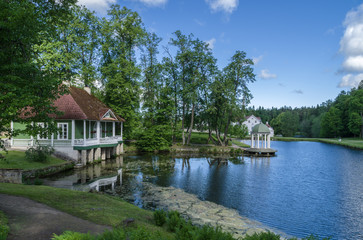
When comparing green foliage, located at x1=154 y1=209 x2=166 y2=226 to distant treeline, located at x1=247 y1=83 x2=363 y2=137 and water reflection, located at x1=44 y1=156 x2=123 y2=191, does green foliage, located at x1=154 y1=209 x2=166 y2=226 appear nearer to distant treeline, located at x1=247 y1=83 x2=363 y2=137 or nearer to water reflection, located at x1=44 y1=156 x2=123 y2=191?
water reflection, located at x1=44 y1=156 x2=123 y2=191

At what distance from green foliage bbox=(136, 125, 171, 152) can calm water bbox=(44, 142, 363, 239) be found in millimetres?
9855

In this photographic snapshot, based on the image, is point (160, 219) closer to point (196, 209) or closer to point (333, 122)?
point (196, 209)

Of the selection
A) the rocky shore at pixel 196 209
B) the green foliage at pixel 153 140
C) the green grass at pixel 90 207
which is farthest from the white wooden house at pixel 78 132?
the green grass at pixel 90 207

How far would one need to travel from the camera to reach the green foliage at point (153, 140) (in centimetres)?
3656

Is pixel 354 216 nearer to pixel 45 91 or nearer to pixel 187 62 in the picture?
pixel 45 91

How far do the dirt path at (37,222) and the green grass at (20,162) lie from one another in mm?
10706

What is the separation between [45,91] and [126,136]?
28488mm

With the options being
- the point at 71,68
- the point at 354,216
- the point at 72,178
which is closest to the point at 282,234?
the point at 354,216

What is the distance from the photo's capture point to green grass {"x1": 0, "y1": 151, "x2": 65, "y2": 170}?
18.0 m

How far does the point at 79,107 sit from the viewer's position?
25312 mm

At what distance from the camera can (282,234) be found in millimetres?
10648

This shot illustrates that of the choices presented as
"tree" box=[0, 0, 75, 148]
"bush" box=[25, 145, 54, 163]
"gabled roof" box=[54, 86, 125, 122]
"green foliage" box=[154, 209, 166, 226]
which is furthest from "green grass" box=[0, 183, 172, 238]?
"gabled roof" box=[54, 86, 125, 122]

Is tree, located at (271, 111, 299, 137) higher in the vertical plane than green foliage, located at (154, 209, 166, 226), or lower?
higher

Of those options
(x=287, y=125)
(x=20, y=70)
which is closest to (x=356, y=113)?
(x=287, y=125)
